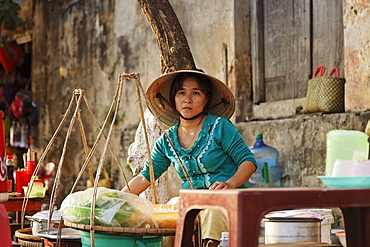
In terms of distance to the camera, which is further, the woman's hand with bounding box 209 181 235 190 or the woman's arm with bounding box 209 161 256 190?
the woman's arm with bounding box 209 161 256 190

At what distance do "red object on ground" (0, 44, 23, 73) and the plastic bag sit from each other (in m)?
7.67

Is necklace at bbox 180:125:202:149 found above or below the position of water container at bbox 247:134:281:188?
above

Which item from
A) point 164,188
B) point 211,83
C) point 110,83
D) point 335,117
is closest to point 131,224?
point 211,83

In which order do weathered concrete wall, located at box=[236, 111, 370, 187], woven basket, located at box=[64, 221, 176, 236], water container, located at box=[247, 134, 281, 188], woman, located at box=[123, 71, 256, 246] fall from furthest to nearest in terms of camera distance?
water container, located at box=[247, 134, 281, 188] < weathered concrete wall, located at box=[236, 111, 370, 187] < woman, located at box=[123, 71, 256, 246] < woven basket, located at box=[64, 221, 176, 236]

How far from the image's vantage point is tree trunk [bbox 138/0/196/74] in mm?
4996

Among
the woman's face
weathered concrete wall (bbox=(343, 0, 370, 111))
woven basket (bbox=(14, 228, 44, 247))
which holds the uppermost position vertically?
weathered concrete wall (bbox=(343, 0, 370, 111))

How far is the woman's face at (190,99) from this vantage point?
12.6ft

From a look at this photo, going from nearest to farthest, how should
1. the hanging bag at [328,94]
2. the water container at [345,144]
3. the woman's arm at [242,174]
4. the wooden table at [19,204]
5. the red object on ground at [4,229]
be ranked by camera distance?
the red object on ground at [4,229] → the water container at [345,144] → the woman's arm at [242,174] → the wooden table at [19,204] → the hanging bag at [328,94]

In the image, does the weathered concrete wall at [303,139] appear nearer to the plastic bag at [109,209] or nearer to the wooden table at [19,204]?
the wooden table at [19,204]

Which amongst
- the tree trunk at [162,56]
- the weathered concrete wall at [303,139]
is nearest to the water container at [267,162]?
the weathered concrete wall at [303,139]

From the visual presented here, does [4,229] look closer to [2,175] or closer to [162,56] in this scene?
[2,175]

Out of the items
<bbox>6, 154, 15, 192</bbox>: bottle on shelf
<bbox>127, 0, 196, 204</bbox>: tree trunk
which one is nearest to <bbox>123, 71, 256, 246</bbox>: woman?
<bbox>127, 0, 196, 204</bbox>: tree trunk

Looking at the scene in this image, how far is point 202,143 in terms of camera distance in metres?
3.80

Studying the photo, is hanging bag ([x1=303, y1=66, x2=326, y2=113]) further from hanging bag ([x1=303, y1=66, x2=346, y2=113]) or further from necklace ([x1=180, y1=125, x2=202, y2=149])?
necklace ([x1=180, y1=125, x2=202, y2=149])
